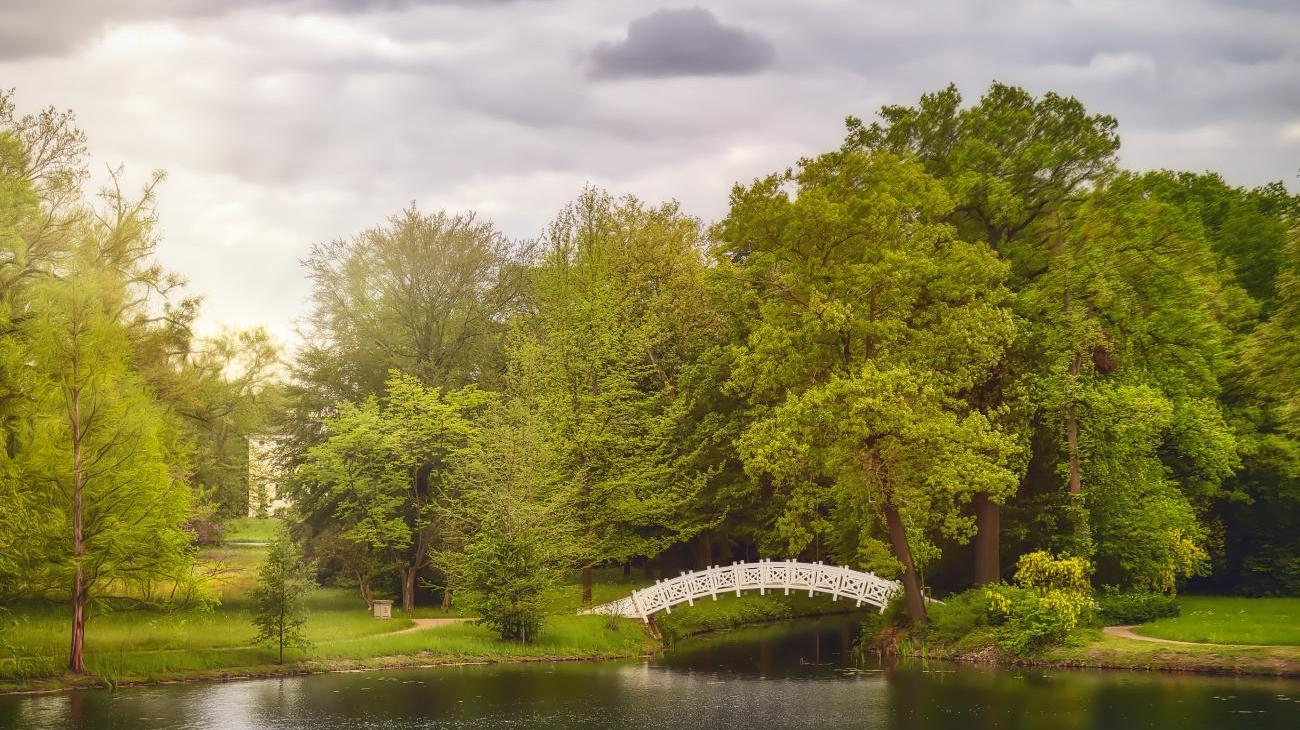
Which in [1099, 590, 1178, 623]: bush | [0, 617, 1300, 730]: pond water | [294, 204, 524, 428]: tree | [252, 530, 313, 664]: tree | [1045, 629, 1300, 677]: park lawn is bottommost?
[0, 617, 1300, 730]: pond water

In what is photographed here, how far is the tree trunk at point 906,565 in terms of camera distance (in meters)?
35.0

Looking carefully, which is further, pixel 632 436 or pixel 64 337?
pixel 632 436

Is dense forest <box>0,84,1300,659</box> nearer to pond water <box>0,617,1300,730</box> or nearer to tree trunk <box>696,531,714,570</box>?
tree trunk <box>696,531,714,570</box>

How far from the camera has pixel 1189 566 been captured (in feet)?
120

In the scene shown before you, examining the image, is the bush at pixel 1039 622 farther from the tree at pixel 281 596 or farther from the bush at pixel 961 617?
the tree at pixel 281 596

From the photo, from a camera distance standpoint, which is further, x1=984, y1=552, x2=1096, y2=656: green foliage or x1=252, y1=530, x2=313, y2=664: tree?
x1=984, y1=552, x2=1096, y2=656: green foliage

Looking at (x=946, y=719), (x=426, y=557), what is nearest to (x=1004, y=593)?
(x=946, y=719)

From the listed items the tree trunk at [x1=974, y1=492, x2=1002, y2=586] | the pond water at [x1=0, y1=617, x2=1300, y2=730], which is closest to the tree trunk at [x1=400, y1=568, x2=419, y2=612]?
the pond water at [x1=0, y1=617, x2=1300, y2=730]

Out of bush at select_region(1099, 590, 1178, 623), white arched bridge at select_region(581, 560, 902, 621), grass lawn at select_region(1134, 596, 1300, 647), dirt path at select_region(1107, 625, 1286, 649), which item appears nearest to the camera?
dirt path at select_region(1107, 625, 1286, 649)

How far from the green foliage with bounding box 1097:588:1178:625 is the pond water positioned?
5.49 metres

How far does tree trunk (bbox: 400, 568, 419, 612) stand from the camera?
141 ft

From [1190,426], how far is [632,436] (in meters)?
20.3

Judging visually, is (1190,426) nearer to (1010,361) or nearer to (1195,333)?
(1195,333)

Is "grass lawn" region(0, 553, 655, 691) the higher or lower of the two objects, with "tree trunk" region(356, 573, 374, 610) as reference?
lower
